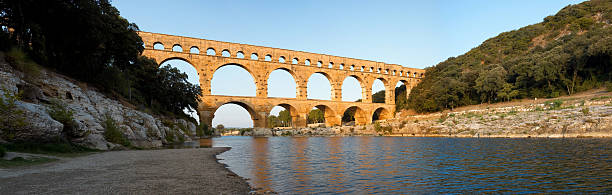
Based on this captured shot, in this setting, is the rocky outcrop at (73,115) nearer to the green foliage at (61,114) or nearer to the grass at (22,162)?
the green foliage at (61,114)

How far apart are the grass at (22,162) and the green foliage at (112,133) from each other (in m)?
4.78

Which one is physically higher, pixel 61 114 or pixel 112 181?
pixel 61 114

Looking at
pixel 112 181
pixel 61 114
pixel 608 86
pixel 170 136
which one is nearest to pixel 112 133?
pixel 61 114

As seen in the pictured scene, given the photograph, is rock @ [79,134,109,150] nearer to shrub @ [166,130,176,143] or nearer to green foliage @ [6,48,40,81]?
green foliage @ [6,48,40,81]

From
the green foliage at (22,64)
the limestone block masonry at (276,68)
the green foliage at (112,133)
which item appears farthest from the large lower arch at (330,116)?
the green foliage at (22,64)

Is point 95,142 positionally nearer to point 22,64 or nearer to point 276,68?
point 22,64

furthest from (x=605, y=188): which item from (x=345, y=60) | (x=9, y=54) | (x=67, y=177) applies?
(x=345, y=60)

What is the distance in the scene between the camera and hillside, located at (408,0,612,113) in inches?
1222

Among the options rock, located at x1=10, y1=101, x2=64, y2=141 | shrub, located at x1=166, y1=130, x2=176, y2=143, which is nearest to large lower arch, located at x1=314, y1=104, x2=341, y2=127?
shrub, located at x1=166, y1=130, x2=176, y2=143

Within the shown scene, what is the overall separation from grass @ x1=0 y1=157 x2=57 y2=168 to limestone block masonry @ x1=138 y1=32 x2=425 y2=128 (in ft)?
91.7

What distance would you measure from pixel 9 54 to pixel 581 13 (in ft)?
206

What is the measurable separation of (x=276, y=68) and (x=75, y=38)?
27.5 metres

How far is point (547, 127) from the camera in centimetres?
1845

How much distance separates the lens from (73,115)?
10352 millimetres
